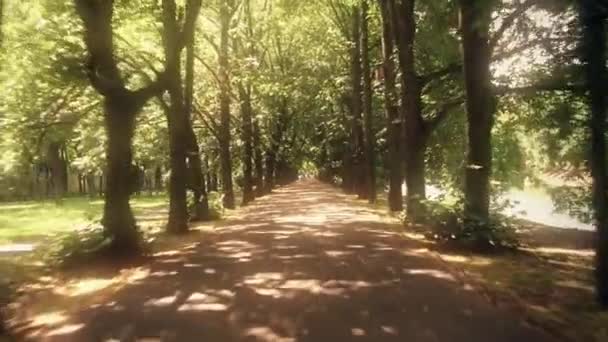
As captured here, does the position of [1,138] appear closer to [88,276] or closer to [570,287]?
[88,276]

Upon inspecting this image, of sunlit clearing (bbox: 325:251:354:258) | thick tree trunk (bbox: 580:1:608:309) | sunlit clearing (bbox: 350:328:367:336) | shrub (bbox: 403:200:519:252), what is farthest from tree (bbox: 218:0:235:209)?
sunlit clearing (bbox: 350:328:367:336)

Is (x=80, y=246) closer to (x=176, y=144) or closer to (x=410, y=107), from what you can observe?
(x=176, y=144)

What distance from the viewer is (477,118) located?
15039 millimetres

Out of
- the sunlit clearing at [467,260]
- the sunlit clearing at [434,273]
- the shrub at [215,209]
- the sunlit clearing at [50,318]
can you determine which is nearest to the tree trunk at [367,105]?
the shrub at [215,209]

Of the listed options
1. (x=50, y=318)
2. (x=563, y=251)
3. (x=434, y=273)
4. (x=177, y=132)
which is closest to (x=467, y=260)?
(x=434, y=273)

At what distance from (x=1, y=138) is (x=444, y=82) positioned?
19.6 meters

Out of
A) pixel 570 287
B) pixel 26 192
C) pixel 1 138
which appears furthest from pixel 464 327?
→ pixel 26 192

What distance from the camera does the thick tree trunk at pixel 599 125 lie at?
808 cm

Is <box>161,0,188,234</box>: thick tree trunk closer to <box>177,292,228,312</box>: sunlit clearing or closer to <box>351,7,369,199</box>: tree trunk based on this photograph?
<box>177,292,228,312</box>: sunlit clearing

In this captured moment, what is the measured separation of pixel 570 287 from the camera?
992 centimetres

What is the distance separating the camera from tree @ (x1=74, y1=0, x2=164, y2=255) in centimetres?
1390

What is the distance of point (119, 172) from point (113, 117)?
46.1 inches

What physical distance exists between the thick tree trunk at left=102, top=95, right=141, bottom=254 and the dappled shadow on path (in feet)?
3.11

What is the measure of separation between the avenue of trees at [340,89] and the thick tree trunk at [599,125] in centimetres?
2
